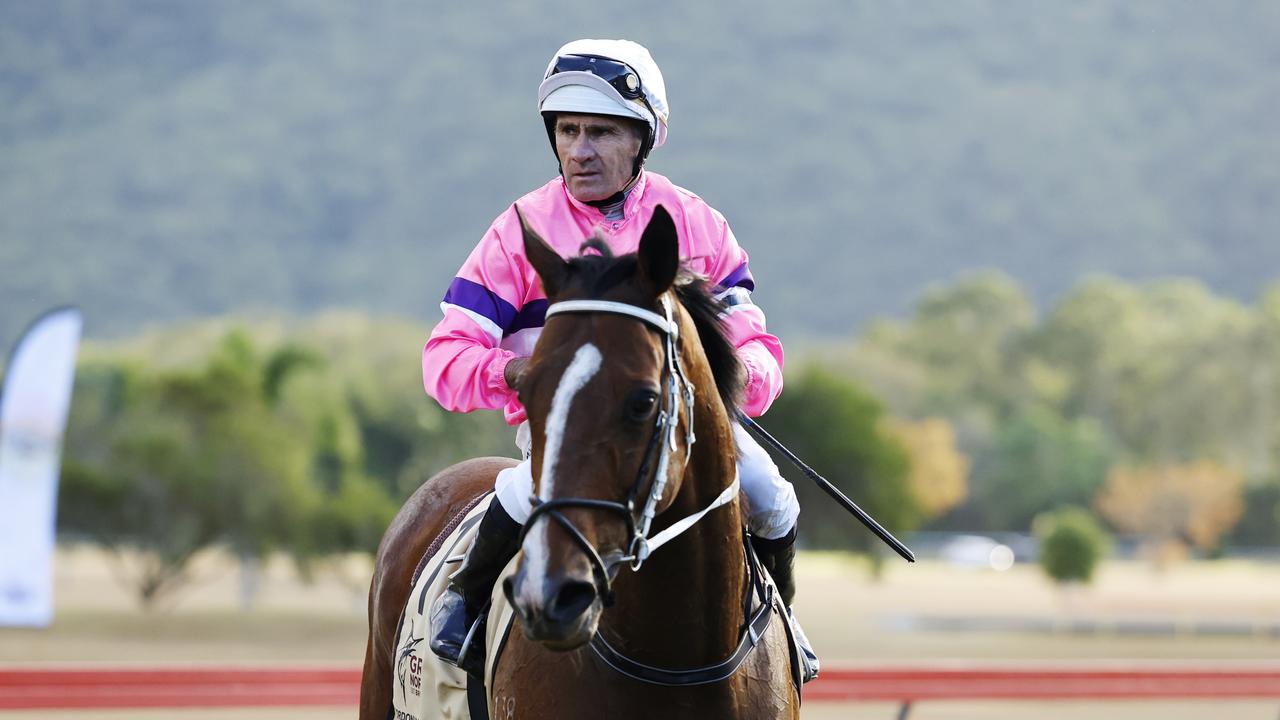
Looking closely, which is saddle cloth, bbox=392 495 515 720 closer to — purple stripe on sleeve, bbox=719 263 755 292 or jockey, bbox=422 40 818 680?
jockey, bbox=422 40 818 680

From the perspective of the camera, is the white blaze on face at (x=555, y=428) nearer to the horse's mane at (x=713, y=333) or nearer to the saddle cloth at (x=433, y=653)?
the horse's mane at (x=713, y=333)

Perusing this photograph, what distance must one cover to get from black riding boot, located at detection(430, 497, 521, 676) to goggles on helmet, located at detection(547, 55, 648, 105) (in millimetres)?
1016

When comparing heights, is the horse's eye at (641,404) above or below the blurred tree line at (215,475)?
above

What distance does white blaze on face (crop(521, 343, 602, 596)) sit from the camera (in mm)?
2631

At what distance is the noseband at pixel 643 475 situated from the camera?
8.73 feet

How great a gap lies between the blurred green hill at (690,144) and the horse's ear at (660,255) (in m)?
135

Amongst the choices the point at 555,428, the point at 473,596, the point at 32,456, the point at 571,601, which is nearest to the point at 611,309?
the point at 555,428

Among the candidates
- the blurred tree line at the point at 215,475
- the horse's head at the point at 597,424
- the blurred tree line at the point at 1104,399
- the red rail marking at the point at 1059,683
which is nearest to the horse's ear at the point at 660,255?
the horse's head at the point at 597,424

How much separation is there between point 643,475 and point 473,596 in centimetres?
99

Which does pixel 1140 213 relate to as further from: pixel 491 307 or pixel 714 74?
pixel 491 307

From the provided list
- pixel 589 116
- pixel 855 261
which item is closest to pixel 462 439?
pixel 589 116

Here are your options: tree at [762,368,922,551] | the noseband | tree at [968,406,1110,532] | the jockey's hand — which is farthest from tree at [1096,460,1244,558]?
the noseband

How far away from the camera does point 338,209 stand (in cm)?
16088

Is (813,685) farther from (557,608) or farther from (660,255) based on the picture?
(557,608)
